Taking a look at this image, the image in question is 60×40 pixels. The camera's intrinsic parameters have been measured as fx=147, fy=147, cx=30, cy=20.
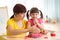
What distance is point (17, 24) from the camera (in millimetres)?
1323

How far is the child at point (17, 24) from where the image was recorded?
125 centimetres

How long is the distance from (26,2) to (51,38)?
5.09 ft

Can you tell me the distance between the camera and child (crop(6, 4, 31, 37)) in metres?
1.25

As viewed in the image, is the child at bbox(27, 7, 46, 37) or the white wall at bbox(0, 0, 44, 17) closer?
the child at bbox(27, 7, 46, 37)

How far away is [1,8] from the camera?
223 cm

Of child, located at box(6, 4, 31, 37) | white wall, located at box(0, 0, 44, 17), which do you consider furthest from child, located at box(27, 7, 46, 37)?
white wall, located at box(0, 0, 44, 17)

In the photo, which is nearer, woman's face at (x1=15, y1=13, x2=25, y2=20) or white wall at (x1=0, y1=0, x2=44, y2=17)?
woman's face at (x1=15, y1=13, x2=25, y2=20)

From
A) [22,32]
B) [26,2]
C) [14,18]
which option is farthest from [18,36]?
[26,2]

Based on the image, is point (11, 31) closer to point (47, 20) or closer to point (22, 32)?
point (22, 32)

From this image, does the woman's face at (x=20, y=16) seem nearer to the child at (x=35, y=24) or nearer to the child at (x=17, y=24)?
the child at (x=17, y=24)

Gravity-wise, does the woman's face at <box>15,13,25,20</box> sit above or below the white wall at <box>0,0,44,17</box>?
below

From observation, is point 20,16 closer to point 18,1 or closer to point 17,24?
point 17,24

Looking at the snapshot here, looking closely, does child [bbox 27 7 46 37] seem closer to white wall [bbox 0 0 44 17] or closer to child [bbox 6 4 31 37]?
child [bbox 6 4 31 37]

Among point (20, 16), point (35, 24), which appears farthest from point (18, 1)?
point (20, 16)
